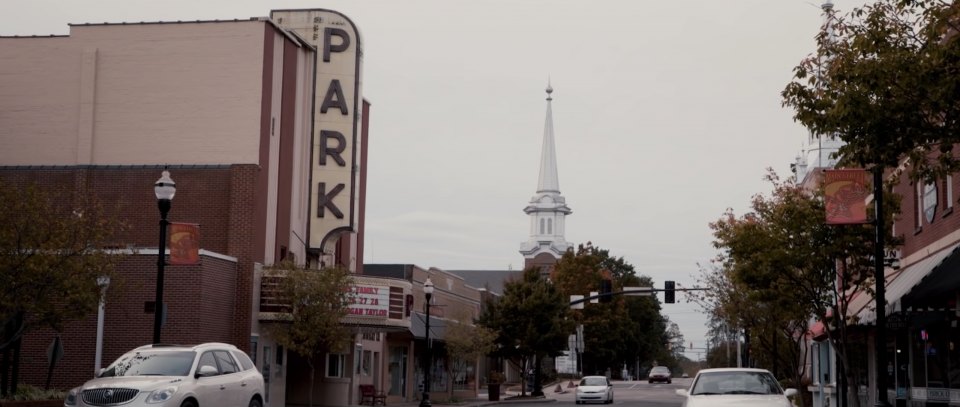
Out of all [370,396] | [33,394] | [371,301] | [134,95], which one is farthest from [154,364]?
[370,396]

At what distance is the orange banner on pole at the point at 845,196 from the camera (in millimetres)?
21812

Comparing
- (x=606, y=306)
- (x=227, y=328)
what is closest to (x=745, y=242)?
(x=227, y=328)

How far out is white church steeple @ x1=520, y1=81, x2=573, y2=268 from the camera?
152 m

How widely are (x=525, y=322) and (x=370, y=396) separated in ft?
58.3

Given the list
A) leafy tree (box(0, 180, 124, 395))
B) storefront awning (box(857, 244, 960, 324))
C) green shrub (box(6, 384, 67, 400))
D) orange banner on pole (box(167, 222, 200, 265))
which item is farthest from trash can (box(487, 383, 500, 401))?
leafy tree (box(0, 180, 124, 395))

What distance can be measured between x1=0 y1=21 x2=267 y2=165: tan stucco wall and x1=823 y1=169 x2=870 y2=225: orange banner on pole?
22.2 m

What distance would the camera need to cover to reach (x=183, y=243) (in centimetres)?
2872

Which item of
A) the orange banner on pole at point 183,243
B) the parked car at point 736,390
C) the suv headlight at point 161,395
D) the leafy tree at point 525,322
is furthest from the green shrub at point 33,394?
the leafy tree at point 525,322

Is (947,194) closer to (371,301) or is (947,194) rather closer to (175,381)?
(175,381)

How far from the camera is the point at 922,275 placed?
79.4ft

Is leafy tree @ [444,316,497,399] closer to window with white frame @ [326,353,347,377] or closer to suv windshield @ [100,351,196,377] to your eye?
window with white frame @ [326,353,347,377]

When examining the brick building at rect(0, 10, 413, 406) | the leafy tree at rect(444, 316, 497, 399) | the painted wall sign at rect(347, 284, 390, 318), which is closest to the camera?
the brick building at rect(0, 10, 413, 406)

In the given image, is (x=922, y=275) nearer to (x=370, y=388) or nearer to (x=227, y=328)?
(x=227, y=328)

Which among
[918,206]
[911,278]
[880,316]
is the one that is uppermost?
[918,206]
